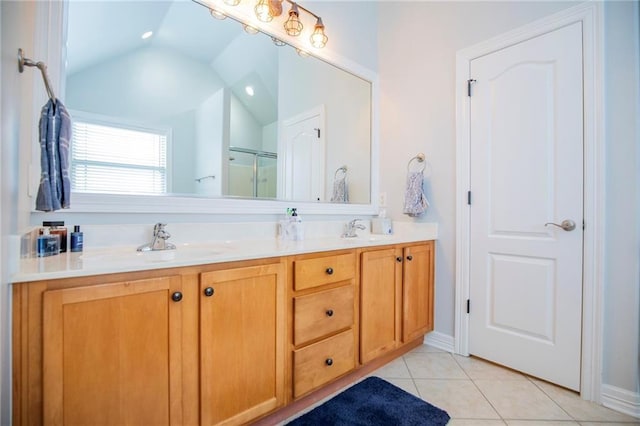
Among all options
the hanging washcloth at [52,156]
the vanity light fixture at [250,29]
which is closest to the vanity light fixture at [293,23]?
the vanity light fixture at [250,29]

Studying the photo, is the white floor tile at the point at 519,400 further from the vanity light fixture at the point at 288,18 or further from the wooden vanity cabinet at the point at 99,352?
the vanity light fixture at the point at 288,18

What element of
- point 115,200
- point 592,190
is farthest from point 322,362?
point 592,190

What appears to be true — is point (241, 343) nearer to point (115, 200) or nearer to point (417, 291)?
point (115, 200)

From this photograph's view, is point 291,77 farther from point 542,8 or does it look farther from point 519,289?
point 519,289

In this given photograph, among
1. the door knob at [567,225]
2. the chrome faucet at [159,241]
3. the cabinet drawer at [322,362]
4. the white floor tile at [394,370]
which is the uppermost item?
the door knob at [567,225]

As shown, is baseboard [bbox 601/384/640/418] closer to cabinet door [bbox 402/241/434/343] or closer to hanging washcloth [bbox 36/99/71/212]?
cabinet door [bbox 402/241/434/343]

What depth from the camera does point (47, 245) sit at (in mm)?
1077

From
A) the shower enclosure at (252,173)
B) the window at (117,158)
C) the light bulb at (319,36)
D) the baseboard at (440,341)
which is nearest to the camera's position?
the window at (117,158)

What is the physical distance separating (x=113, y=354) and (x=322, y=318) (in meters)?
0.87

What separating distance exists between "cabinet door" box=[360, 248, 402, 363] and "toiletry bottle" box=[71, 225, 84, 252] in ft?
4.35

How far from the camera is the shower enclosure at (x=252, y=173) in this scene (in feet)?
5.81

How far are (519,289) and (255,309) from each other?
1.65 meters

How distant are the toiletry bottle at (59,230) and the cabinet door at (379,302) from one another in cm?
137

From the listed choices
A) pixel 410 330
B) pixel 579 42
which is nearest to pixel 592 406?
pixel 410 330
